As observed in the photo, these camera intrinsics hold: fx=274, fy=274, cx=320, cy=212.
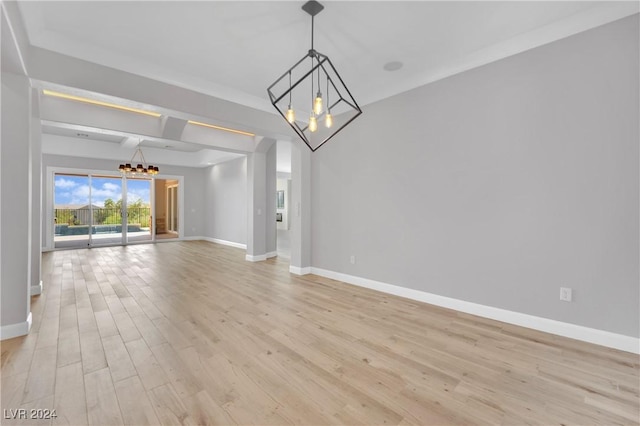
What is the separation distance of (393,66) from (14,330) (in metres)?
4.94

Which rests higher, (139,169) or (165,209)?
(139,169)

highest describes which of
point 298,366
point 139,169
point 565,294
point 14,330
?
point 139,169

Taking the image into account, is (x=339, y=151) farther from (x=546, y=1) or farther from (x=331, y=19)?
(x=546, y=1)

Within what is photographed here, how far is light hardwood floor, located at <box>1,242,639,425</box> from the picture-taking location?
1.69 meters

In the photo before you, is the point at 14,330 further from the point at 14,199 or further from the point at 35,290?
the point at 35,290

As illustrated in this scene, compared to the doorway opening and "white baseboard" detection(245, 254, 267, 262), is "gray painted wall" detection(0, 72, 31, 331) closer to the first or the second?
"white baseboard" detection(245, 254, 267, 262)

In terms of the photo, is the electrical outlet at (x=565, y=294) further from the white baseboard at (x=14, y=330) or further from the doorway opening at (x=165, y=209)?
the doorway opening at (x=165, y=209)

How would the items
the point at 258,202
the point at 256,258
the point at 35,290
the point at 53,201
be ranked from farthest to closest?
the point at 53,201
the point at 258,202
the point at 256,258
the point at 35,290

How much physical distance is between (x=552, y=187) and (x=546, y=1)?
5.53ft

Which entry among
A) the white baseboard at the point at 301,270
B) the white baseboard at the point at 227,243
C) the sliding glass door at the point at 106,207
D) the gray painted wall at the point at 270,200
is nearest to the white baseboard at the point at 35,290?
the white baseboard at the point at 301,270

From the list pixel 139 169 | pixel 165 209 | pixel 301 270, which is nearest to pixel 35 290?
pixel 301 270

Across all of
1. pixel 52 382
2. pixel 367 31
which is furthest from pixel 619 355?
pixel 52 382

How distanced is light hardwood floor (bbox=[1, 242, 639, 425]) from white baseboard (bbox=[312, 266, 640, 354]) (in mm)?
104

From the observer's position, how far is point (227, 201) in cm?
919
